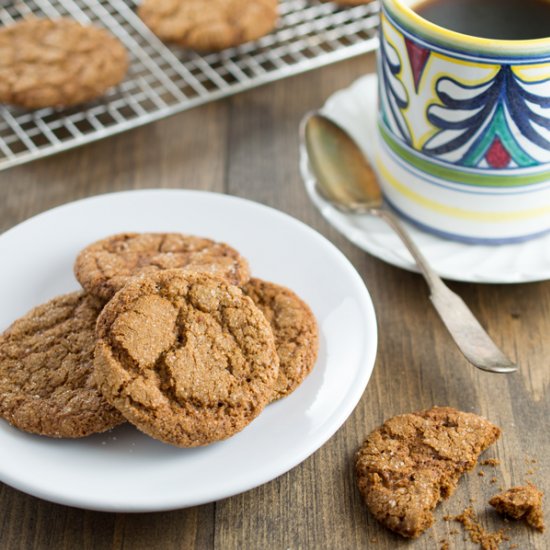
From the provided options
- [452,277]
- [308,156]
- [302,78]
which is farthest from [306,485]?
[302,78]

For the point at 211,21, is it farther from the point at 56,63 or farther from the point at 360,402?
the point at 360,402

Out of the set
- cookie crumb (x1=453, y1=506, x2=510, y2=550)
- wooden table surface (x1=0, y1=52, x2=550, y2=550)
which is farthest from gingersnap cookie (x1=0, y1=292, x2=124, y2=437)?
cookie crumb (x1=453, y1=506, x2=510, y2=550)

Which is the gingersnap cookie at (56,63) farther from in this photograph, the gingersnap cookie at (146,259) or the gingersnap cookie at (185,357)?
the gingersnap cookie at (185,357)

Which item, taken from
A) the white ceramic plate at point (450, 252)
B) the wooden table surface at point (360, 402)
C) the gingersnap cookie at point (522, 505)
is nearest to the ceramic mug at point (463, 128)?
the white ceramic plate at point (450, 252)

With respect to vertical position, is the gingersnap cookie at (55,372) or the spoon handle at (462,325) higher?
the gingersnap cookie at (55,372)

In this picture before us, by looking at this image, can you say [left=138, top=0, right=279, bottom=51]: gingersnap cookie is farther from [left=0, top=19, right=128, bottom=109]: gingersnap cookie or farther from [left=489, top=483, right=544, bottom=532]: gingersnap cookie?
[left=489, top=483, right=544, bottom=532]: gingersnap cookie

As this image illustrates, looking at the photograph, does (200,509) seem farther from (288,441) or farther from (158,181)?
(158,181)

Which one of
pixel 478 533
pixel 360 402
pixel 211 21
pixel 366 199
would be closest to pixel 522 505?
pixel 478 533
